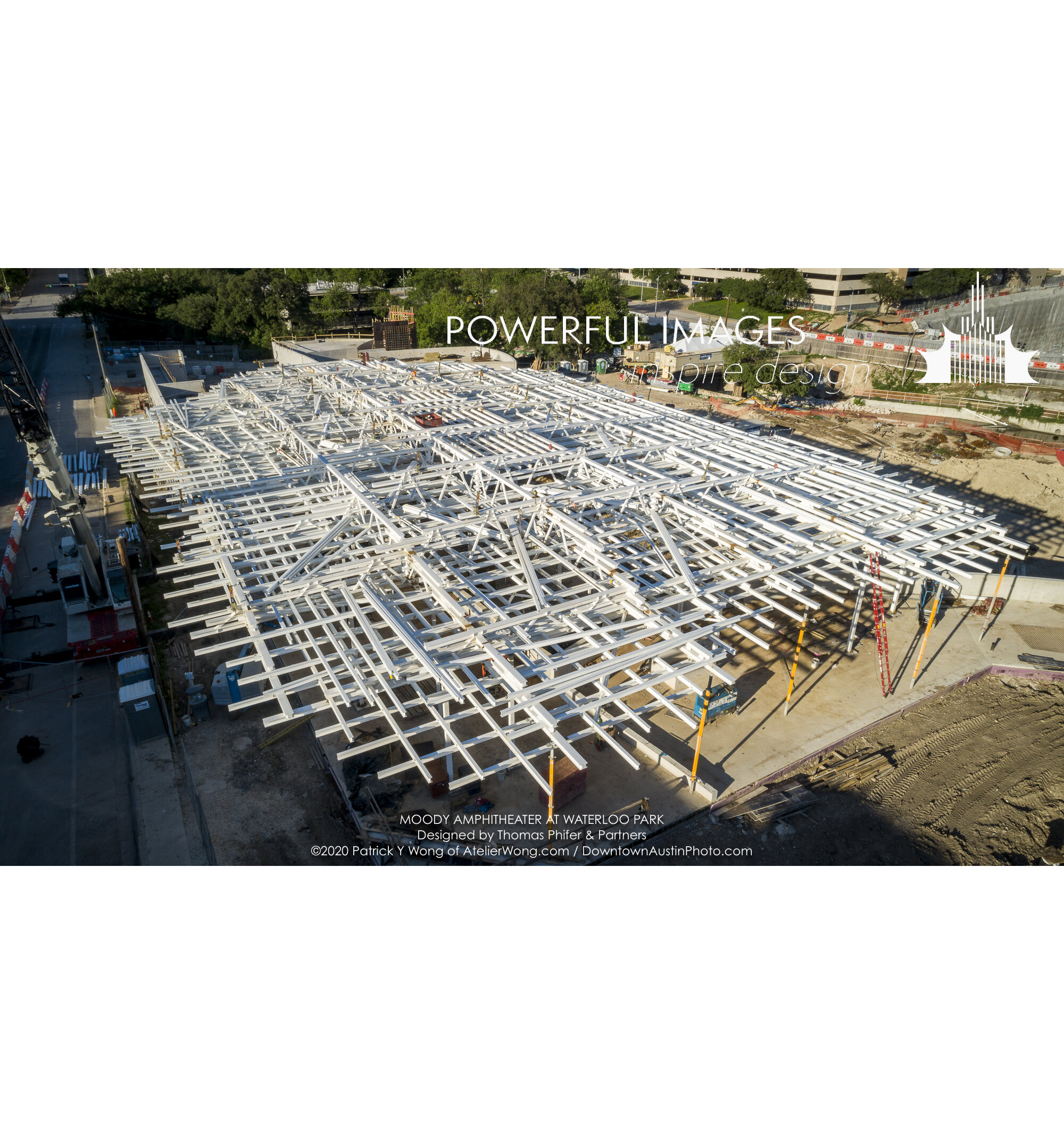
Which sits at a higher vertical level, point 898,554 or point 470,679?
point 898,554

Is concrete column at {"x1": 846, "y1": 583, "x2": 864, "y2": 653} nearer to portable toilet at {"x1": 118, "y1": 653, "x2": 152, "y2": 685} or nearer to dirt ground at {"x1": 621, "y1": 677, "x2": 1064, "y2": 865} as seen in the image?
dirt ground at {"x1": 621, "y1": 677, "x2": 1064, "y2": 865}

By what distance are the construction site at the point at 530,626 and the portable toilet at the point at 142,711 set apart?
2.54 feet

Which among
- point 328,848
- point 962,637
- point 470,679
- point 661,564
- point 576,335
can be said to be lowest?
point 328,848

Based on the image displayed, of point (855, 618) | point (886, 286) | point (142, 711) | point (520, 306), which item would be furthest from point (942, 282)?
point (142, 711)

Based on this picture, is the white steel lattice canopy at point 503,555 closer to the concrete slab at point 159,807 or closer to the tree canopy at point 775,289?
the concrete slab at point 159,807

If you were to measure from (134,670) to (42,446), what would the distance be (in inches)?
300

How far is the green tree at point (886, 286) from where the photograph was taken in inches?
2712

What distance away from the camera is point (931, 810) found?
14578 millimetres

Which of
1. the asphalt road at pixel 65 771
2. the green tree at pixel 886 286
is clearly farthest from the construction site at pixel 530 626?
the green tree at pixel 886 286

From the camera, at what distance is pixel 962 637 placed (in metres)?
20.6

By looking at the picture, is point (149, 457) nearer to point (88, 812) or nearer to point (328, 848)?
point (88, 812)

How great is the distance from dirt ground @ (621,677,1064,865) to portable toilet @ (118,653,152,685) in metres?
13.0

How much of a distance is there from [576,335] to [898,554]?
3878 cm

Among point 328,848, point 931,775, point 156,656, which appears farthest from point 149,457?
point 931,775
